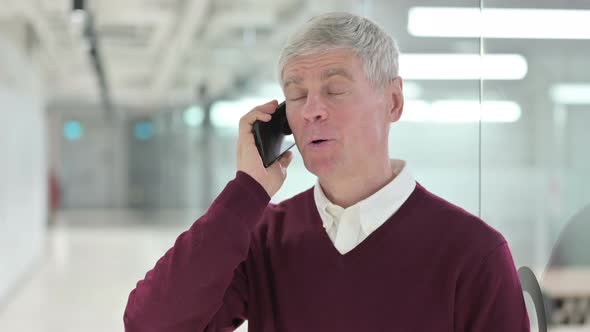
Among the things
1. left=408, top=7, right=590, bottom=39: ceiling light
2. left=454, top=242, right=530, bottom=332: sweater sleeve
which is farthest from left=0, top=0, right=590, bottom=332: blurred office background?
left=454, top=242, right=530, bottom=332: sweater sleeve

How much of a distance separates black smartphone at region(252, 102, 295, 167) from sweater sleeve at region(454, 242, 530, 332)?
1.72ft

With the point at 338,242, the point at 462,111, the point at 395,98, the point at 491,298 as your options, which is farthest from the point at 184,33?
the point at 491,298

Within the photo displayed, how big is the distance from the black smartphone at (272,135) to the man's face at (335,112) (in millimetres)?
62

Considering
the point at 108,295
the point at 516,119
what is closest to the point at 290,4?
the point at 108,295

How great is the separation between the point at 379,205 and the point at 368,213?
33 mm

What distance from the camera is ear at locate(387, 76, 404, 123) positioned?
163 centimetres

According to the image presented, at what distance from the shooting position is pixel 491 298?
1.37 metres

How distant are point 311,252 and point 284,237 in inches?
3.7

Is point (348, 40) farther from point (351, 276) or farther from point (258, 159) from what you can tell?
point (351, 276)

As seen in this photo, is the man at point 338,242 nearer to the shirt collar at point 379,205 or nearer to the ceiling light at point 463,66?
the shirt collar at point 379,205

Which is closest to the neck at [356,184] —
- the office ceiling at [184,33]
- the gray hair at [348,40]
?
the gray hair at [348,40]

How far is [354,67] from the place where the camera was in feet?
4.99

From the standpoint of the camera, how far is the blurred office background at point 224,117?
4.99 feet

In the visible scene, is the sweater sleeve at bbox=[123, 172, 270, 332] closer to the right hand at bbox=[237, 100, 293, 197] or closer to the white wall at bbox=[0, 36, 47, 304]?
the right hand at bbox=[237, 100, 293, 197]
